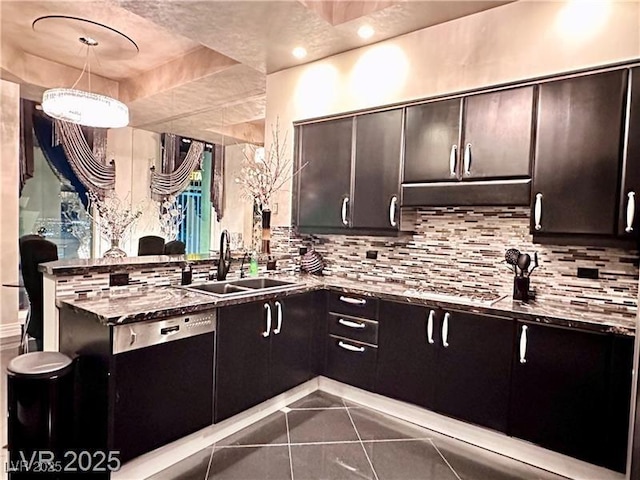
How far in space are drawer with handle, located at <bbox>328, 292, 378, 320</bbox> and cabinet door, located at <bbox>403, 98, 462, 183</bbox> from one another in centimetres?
100

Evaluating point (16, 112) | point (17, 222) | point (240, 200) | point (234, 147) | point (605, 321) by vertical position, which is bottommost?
point (605, 321)

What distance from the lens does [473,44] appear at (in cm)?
270

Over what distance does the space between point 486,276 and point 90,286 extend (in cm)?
273

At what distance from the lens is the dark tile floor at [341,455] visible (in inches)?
84.2

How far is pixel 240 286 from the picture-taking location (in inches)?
120

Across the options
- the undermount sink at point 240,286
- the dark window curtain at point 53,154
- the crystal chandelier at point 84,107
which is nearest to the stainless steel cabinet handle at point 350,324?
the undermount sink at point 240,286

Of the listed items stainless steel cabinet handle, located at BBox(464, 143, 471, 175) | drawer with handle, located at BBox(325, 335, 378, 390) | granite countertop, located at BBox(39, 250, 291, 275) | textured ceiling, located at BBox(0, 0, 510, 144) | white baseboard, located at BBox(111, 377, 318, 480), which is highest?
textured ceiling, located at BBox(0, 0, 510, 144)

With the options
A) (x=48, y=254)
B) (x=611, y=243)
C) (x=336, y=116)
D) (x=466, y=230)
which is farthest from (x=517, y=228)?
(x=48, y=254)

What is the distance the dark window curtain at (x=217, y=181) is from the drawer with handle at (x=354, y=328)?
7.20ft

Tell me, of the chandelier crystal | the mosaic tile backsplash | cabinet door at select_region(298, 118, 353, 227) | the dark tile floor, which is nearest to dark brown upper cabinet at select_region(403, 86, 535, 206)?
the mosaic tile backsplash

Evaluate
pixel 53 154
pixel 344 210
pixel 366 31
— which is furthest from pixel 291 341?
pixel 53 154

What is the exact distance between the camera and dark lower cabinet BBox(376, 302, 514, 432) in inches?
91.3

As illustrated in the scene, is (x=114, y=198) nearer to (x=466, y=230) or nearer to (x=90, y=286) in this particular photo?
(x=90, y=286)

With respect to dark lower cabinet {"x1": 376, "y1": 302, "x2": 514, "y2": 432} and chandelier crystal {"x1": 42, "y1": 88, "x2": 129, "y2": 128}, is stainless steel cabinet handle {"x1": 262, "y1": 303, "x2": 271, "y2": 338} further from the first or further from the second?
chandelier crystal {"x1": 42, "y1": 88, "x2": 129, "y2": 128}
